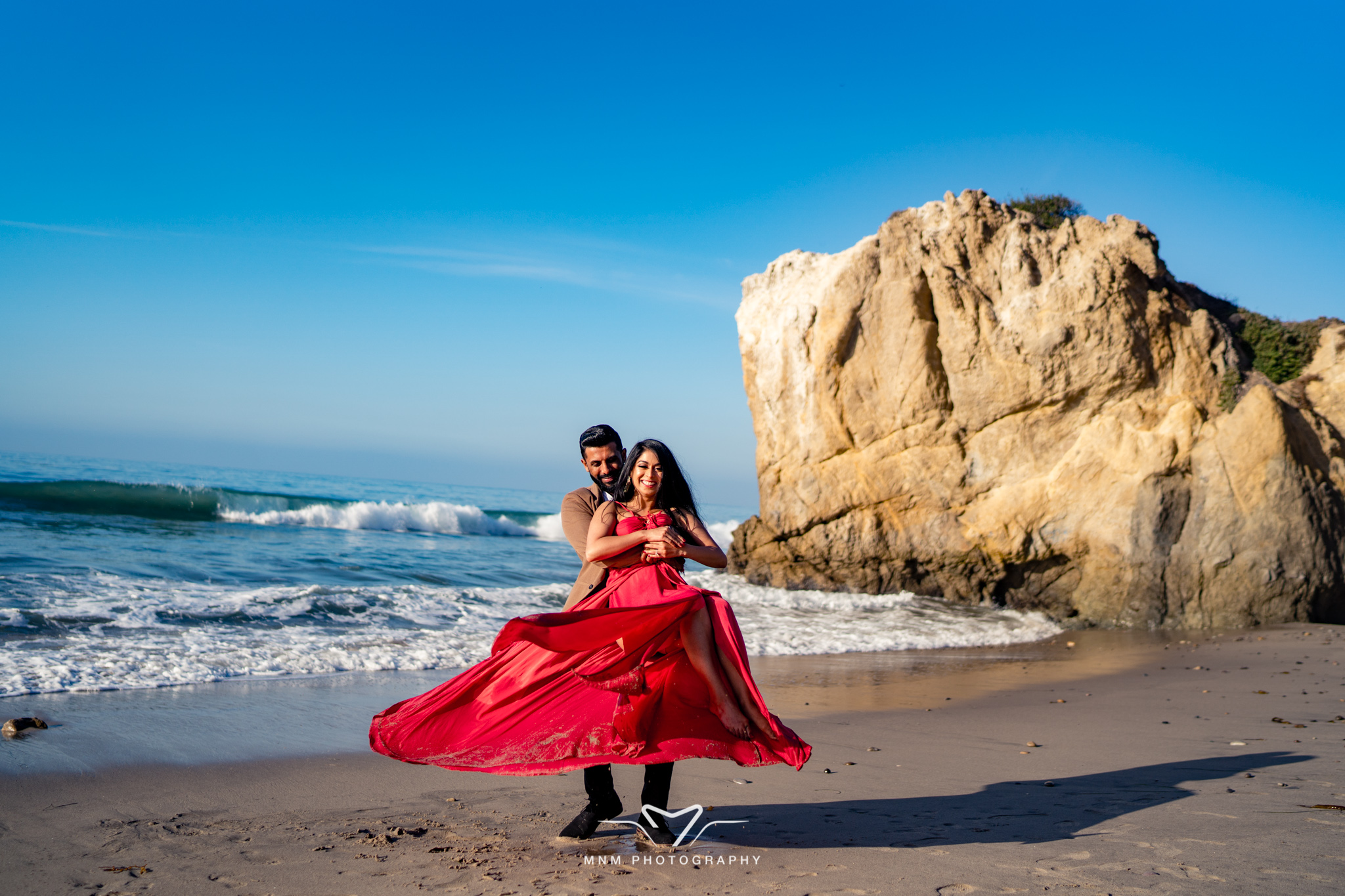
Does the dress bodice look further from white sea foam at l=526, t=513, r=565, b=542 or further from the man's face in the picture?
white sea foam at l=526, t=513, r=565, b=542

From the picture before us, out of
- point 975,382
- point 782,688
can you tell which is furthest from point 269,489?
point 782,688

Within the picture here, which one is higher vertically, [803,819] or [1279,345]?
[1279,345]

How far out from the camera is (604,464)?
417 centimetres

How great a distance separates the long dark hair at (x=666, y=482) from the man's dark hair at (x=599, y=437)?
0.37 meters

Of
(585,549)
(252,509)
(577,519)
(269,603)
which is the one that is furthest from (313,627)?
(252,509)

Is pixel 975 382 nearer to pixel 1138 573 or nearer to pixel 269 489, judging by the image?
pixel 1138 573

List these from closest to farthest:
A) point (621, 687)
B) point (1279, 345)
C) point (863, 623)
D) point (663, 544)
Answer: point (621, 687) → point (663, 544) → point (863, 623) → point (1279, 345)

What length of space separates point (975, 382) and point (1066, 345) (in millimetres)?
1419

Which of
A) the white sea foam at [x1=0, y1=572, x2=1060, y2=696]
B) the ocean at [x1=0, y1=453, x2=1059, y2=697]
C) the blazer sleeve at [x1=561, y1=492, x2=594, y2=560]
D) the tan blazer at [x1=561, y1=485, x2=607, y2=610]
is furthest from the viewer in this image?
the ocean at [x1=0, y1=453, x2=1059, y2=697]

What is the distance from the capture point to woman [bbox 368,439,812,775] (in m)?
3.38

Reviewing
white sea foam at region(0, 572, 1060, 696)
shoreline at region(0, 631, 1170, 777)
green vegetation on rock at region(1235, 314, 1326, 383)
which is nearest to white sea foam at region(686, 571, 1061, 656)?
white sea foam at region(0, 572, 1060, 696)

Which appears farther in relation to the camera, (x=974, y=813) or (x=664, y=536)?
(x=974, y=813)

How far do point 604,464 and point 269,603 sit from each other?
749cm

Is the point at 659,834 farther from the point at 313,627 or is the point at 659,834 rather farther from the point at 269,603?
the point at 269,603
